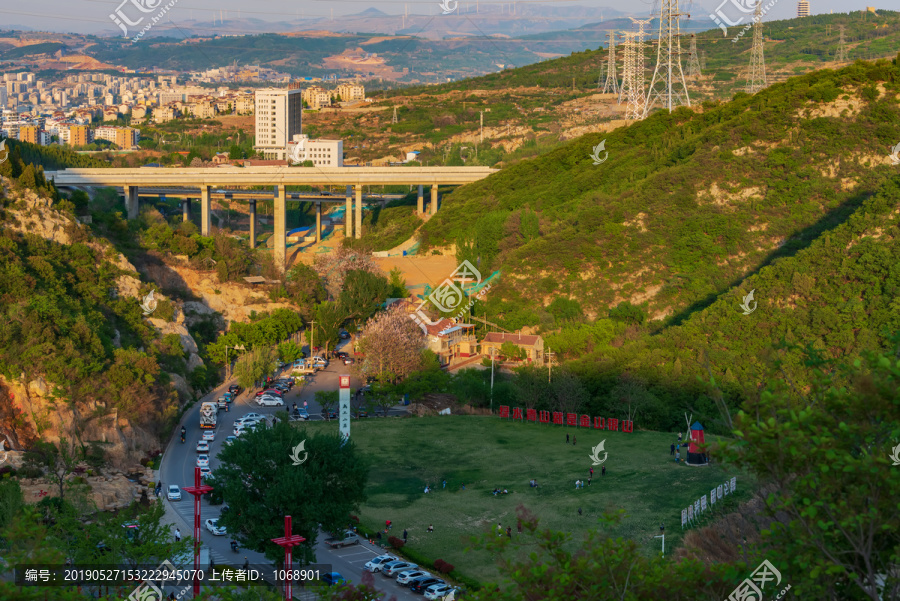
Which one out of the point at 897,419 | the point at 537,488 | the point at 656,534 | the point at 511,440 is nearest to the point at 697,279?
the point at 511,440

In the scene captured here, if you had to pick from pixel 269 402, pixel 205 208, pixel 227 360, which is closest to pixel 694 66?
pixel 205 208

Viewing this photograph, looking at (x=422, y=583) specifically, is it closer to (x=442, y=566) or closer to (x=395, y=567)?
(x=395, y=567)

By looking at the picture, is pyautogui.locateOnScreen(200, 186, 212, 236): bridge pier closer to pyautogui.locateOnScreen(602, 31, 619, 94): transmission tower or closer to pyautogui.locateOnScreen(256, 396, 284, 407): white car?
pyautogui.locateOnScreen(256, 396, 284, 407): white car

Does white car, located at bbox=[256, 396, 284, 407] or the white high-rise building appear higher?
the white high-rise building

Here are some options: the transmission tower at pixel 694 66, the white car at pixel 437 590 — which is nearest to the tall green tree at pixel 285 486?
the white car at pixel 437 590

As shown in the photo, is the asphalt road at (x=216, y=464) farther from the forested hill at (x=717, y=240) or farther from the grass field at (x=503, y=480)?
the forested hill at (x=717, y=240)

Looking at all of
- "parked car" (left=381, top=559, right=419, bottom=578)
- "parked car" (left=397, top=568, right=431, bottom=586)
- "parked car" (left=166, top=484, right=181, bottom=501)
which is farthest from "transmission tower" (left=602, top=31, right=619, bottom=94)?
"parked car" (left=397, top=568, right=431, bottom=586)

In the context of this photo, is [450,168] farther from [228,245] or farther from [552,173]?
[228,245]
